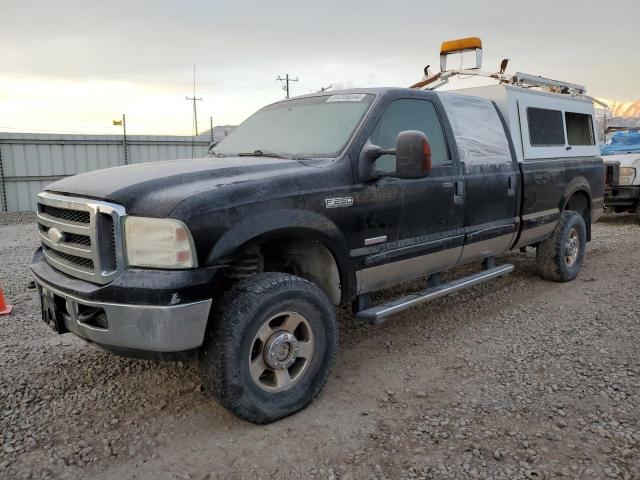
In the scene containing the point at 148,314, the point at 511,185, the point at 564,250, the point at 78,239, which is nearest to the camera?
the point at 148,314

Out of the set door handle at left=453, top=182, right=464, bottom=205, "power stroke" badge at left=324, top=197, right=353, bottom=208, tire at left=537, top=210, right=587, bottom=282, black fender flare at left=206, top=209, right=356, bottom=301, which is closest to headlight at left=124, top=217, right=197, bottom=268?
black fender flare at left=206, top=209, right=356, bottom=301

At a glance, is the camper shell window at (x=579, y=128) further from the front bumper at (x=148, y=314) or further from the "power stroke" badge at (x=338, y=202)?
the front bumper at (x=148, y=314)

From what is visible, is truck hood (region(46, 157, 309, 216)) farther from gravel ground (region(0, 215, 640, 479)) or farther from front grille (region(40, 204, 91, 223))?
gravel ground (region(0, 215, 640, 479))

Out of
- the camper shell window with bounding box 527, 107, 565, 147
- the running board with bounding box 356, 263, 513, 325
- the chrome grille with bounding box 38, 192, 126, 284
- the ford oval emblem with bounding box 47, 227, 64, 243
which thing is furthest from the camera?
the camper shell window with bounding box 527, 107, 565, 147

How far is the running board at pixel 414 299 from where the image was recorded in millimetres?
3585

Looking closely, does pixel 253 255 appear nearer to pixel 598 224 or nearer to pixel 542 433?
pixel 542 433

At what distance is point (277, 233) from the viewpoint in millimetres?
2979

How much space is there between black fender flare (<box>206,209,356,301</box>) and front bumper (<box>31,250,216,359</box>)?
6.4 inches

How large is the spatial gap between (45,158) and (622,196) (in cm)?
1397

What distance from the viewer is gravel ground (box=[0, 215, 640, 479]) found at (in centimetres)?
259

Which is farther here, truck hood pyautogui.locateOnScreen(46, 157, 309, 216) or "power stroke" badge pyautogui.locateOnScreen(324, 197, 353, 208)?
"power stroke" badge pyautogui.locateOnScreen(324, 197, 353, 208)

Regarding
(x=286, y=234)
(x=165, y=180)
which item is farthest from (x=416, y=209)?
(x=165, y=180)

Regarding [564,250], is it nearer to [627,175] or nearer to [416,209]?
[416,209]

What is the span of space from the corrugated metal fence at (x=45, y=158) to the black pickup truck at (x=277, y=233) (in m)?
11.5
